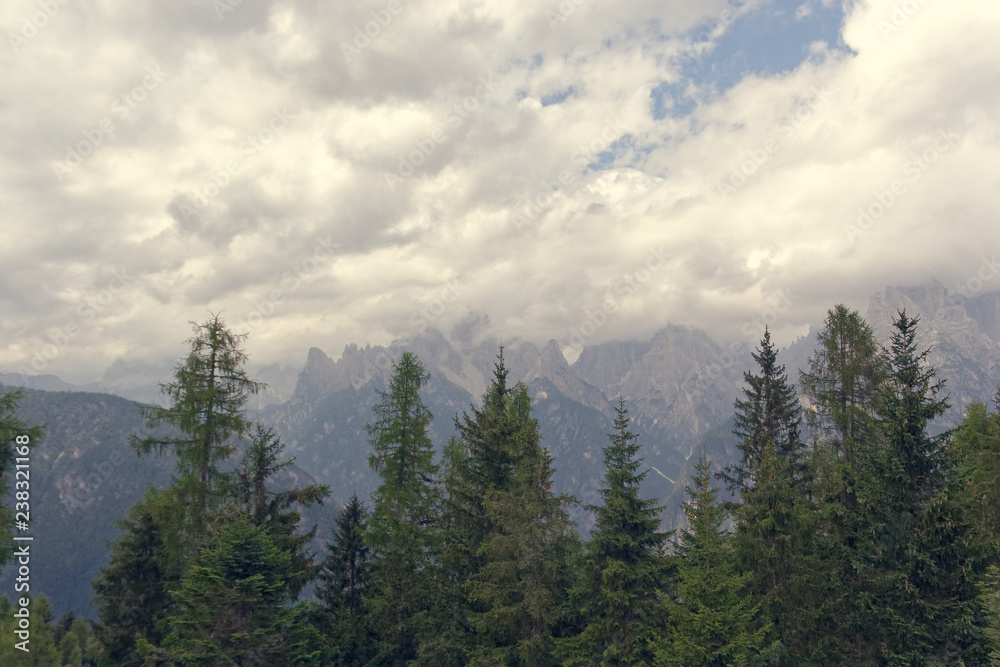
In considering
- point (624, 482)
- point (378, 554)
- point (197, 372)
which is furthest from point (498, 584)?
point (197, 372)

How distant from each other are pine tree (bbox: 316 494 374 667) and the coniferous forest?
0.19m

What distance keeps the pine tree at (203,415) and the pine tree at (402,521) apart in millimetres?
8821

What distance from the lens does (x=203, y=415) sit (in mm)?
26141

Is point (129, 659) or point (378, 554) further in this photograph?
point (378, 554)

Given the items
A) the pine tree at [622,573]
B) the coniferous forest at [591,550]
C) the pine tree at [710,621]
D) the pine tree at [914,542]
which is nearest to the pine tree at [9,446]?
the coniferous forest at [591,550]

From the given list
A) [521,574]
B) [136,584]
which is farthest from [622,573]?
[136,584]

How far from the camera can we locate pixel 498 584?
24.8 metres

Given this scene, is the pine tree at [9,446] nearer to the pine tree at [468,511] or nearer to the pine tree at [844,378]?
the pine tree at [468,511]

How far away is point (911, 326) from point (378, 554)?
3126 cm

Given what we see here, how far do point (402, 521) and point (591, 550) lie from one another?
11667 mm

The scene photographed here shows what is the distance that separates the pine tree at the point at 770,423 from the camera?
3073 cm

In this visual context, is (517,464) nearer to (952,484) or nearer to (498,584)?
(498,584)

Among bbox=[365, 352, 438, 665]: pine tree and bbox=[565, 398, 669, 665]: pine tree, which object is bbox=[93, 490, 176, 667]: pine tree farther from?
bbox=[565, 398, 669, 665]: pine tree

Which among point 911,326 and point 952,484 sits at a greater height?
point 911,326
